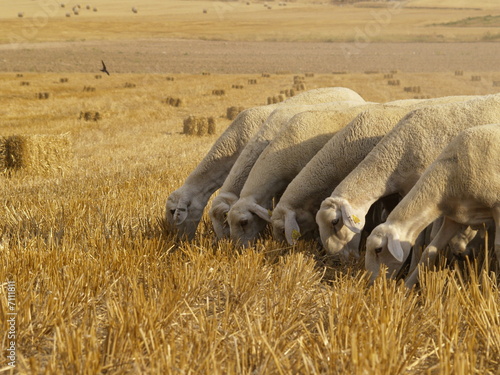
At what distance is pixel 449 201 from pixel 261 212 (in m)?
2.03

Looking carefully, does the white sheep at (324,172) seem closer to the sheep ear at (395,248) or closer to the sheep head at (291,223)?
the sheep head at (291,223)

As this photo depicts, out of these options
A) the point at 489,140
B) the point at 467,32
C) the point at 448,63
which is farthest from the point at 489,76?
the point at 467,32

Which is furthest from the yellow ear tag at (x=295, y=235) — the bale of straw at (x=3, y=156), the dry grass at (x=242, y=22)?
the dry grass at (x=242, y=22)

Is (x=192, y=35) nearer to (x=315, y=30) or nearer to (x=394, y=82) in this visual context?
(x=315, y=30)

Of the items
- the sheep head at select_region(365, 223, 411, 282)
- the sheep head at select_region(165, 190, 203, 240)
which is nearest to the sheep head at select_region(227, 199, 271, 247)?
the sheep head at select_region(165, 190, 203, 240)

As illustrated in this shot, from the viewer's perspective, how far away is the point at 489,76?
3447 cm

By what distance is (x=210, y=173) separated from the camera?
25.6 ft

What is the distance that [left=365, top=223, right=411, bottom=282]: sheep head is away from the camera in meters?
4.74

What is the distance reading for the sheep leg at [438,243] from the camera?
4.91 metres

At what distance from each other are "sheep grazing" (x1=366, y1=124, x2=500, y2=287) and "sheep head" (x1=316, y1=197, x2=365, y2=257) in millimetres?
554

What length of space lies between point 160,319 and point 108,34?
74191mm

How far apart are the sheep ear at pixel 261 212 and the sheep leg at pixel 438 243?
1.62 metres

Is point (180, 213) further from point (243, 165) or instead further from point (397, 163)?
point (397, 163)

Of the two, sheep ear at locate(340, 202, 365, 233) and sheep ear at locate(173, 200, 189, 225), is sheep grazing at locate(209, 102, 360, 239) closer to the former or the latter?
sheep ear at locate(173, 200, 189, 225)
